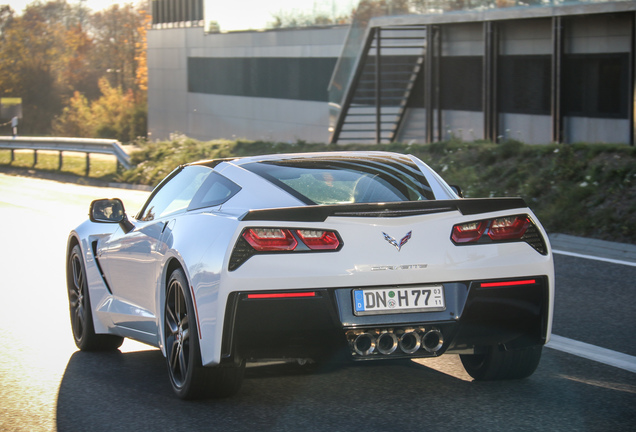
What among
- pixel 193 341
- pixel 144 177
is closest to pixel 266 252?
pixel 193 341

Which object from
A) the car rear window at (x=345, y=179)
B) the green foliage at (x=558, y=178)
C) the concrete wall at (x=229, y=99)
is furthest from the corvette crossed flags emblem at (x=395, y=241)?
the concrete wall at (x=229, y=99)

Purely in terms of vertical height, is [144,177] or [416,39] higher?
[416,39]

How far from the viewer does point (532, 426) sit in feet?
16.0

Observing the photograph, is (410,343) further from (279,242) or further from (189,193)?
(189,193)

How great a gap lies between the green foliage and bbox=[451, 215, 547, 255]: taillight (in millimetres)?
7819

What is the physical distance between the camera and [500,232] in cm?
533

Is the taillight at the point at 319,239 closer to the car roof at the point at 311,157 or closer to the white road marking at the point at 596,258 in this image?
the car roof at the point at 311,157

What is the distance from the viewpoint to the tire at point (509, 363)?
577 cm

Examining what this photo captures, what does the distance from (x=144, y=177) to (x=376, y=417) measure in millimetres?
23686

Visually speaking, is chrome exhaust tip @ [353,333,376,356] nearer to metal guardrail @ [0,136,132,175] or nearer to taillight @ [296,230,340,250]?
taillight @ [296,230,340,250]

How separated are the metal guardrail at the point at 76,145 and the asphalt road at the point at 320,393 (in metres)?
22.8

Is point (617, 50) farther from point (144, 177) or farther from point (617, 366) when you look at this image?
point (617, 366)

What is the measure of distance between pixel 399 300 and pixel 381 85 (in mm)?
25173

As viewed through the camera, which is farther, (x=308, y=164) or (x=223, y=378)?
(x=308, y=164)
